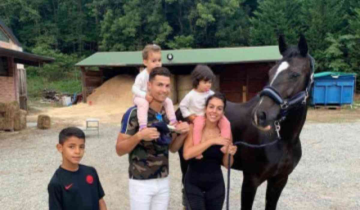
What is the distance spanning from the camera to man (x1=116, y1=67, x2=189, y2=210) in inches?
84.6

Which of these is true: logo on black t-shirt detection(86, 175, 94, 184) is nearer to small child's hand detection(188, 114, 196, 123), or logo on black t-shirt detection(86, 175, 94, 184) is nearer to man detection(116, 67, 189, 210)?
man detection(116, 67, 189, 210)

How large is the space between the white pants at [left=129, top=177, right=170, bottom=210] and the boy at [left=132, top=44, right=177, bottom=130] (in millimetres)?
430

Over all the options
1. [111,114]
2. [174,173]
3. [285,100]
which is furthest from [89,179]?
[111,114]

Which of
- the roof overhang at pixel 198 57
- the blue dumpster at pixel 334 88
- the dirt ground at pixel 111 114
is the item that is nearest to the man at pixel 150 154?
the dirt ground at pixel 111 114

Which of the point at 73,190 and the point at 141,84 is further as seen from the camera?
the point at 141,84

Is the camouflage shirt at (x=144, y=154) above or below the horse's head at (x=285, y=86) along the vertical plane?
below

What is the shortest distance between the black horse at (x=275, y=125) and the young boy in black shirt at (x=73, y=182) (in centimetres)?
133

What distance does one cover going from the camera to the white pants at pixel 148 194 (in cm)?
214

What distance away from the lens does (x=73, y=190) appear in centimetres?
197

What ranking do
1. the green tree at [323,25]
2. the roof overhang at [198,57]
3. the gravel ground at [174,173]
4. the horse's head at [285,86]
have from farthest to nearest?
the green tree at [323,25], the roof overhang at [198,57], the gravel ground at [174,173], the horse's head at [285,86]

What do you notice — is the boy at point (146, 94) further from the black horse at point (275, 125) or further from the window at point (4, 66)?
the window at point (4, 66)

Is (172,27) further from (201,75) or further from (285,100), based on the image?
(285,100)

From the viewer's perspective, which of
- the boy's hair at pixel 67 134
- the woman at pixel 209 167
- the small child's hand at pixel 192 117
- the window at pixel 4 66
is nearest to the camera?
the boy's hair at pixel 67 134

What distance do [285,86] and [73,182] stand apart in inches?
72.3
